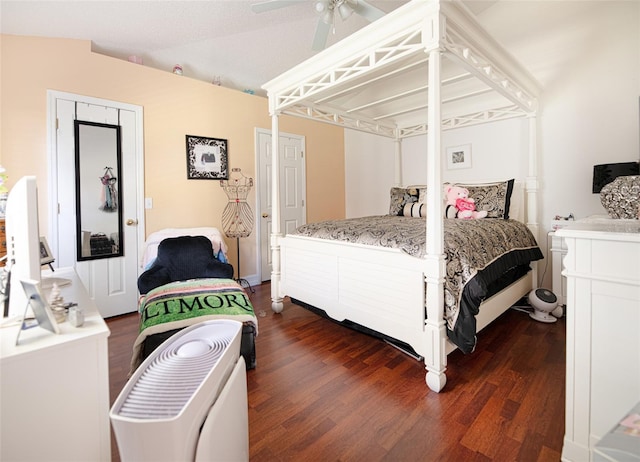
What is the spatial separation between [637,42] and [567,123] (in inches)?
30.2

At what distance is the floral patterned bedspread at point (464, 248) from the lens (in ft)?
5.83

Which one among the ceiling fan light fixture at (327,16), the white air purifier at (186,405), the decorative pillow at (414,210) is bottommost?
the white air purifier at (186,405)

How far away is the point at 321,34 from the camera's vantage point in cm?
238

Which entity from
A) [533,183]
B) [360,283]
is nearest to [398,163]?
[533,183]

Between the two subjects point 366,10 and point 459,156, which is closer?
point 366,10

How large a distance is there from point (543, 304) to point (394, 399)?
6.08 ft

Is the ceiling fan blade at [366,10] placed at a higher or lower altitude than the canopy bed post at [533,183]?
higher

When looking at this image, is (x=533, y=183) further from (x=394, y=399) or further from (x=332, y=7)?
(x=394, y=399)

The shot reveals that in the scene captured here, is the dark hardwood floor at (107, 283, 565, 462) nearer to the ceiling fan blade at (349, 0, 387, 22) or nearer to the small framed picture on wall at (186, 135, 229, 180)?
the small framed picture on wall at (186, 135, 229, 180)

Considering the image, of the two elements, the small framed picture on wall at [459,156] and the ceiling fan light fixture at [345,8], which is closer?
the ceiling fan light fixture at [345,8]

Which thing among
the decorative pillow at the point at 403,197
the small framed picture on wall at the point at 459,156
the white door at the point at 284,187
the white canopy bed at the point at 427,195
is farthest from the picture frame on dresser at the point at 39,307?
the small framed picture on wall at the point at 459,156

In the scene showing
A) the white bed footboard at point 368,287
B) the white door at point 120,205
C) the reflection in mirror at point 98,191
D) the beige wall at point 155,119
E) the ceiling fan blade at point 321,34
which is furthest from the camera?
the reflection in mirror at point 98,191

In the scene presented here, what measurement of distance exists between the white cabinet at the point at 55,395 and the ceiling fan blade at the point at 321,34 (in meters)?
2.37

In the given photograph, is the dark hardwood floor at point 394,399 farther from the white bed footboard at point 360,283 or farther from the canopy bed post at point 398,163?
the canopy bed post at point 398,163
